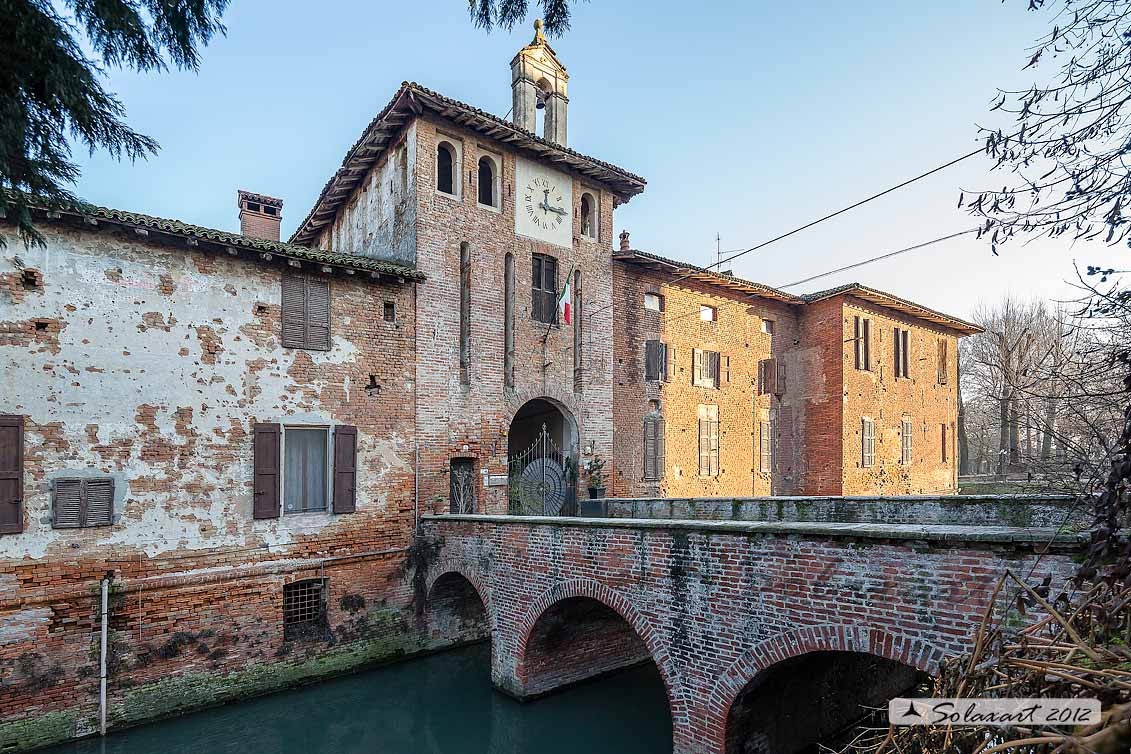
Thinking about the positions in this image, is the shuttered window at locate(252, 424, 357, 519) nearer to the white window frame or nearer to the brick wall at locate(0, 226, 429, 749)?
the white window frame

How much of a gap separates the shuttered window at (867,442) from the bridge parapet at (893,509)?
36.6 feet

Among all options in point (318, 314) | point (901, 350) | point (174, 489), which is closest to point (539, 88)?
point (318, 314)

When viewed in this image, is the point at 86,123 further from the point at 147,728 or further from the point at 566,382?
the point at 566,382

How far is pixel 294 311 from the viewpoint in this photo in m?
10.7

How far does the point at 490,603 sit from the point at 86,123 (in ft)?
26.7

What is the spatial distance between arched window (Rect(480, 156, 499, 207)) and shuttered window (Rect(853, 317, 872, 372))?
13.2 meters

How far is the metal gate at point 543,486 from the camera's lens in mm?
13711

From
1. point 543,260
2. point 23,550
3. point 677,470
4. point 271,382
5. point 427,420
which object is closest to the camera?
point 23,550

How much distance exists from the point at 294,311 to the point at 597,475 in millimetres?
7775

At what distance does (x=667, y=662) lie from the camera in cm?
693

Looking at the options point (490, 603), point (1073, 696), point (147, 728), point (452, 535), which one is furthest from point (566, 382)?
point (1073, 696)

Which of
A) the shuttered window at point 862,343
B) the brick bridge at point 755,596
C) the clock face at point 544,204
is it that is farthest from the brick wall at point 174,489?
the shuttered window at point 862,343

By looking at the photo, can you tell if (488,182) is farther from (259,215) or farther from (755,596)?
(755,596)

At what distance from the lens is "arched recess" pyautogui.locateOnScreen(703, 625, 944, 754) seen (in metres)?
5.30
